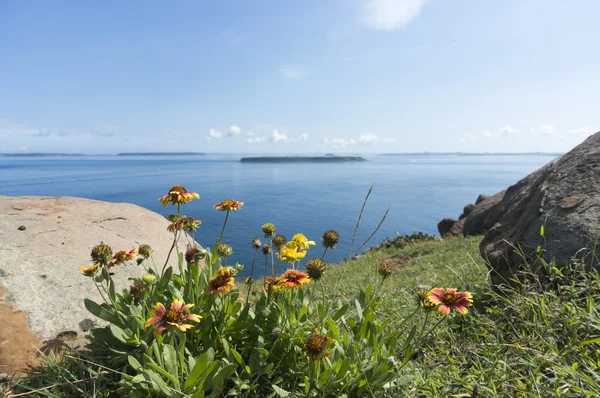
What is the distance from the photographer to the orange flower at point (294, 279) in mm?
1990

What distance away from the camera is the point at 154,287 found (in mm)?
2484

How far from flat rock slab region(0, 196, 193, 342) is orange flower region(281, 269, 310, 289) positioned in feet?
7.08

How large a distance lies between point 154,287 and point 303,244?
46.5 inches

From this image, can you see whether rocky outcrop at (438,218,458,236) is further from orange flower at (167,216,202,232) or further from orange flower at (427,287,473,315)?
orange flower at (167,216,202,232)

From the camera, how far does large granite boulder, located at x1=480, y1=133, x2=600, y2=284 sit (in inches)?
115

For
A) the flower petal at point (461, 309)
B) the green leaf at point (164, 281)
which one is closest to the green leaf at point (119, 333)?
the green leaf at point (164, 281)

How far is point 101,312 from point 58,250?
1994mm

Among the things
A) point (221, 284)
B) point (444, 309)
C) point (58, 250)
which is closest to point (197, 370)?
point (221, 284)

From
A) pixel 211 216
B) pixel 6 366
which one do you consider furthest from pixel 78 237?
pixel 211 216

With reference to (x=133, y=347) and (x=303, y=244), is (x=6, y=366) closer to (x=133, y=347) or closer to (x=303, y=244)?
(x=133, y=347)

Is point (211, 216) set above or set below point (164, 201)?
below

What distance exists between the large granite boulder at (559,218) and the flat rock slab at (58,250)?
4.07m

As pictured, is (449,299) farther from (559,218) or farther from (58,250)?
(58,250)

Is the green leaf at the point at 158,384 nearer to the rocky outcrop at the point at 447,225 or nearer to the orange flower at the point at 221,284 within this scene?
the orange flower at the point at 221,284
